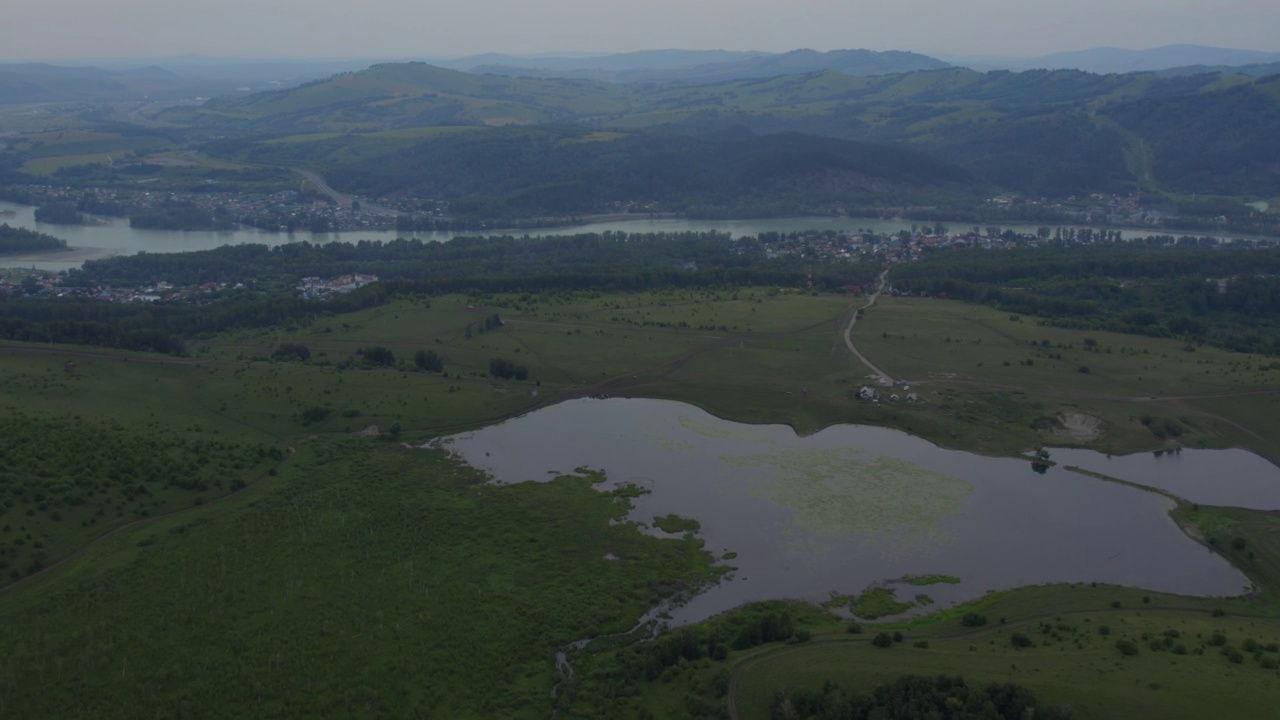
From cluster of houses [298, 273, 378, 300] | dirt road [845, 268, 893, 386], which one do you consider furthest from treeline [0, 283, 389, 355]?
dirt road [845, 268, 893, 386]

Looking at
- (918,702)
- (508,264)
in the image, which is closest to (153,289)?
(508,264)

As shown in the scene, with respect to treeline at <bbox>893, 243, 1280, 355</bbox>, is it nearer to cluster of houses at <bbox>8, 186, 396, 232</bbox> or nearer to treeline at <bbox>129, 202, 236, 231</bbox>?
cluster of houses at <bbox>8, 186, 396, 232</bbox>

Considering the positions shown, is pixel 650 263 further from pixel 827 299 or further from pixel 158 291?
pixel 158 291

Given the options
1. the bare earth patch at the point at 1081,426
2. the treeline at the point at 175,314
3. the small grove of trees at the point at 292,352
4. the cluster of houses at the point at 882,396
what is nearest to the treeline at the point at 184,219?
the treeline at the point at 175,314

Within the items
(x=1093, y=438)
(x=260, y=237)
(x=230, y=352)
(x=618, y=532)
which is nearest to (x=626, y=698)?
(x=618, y=532)

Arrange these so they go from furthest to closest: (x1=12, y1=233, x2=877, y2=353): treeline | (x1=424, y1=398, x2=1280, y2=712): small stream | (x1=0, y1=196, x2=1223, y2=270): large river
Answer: (x1=0, y1=196, x2=1223, y2=270): large river
(x1=12, y1=233, x2=877, y2=353): treeline
(x1=424, y1=398, x2=1280, y2=712): small stream

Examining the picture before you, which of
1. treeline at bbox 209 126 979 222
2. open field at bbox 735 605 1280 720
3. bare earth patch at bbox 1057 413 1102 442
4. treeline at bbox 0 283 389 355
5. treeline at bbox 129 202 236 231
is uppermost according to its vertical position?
treeline at bbox 209 126 979 222

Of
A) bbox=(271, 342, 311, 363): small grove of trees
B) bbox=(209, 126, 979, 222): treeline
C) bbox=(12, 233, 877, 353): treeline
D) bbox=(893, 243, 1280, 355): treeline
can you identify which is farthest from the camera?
bbox=(209, 126, 979, 222): treeline
